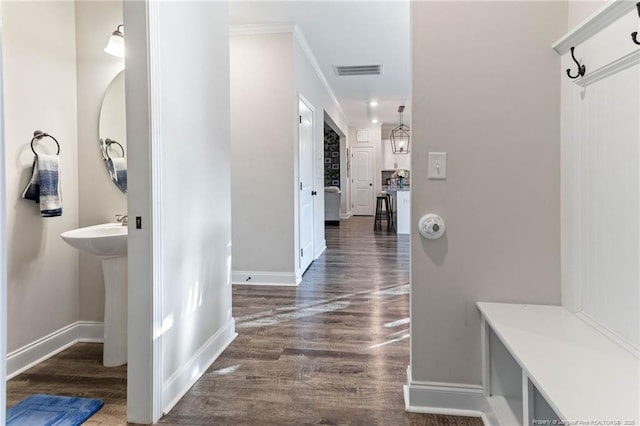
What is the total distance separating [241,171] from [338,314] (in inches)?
72.2

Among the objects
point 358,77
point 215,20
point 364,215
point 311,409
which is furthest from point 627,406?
point 364,215

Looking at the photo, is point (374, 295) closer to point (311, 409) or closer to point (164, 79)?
point (311, 409)

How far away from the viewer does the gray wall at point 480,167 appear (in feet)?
5.54

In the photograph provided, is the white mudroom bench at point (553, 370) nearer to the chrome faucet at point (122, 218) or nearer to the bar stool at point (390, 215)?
the chrome faucet at point (122, 218)

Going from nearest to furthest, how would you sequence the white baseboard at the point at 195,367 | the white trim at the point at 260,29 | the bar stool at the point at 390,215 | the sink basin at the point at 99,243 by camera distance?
the white baseboard at the point at 195,367 → the sink basin at the point at 99,243 → the white trim at the point at 260,29 → the bar stool at the point at 390,215

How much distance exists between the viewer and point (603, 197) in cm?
140

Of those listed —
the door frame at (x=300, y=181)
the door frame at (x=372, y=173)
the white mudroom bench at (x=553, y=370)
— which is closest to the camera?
the white mudroom bench at (x=553, y=370)

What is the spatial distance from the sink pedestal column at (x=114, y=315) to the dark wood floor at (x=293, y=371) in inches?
3.6

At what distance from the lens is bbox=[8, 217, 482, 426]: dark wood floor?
5.81 ft

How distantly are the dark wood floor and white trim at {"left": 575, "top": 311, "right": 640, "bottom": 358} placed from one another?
653mm

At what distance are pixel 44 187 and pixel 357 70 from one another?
432 cm

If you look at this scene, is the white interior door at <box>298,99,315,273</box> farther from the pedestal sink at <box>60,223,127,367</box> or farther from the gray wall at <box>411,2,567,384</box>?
the gray wall at <box>411,2,567,384</box>

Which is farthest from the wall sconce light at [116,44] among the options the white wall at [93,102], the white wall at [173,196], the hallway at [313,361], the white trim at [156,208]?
the hallway at [313,361]

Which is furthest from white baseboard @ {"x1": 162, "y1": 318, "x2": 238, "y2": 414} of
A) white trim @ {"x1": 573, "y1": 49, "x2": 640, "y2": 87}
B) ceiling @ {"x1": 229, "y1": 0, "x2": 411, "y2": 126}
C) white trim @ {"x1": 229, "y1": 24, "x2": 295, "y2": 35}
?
white trim @ {"x1": 229, "y1": 24, "x2": 295, "y2": 35}
